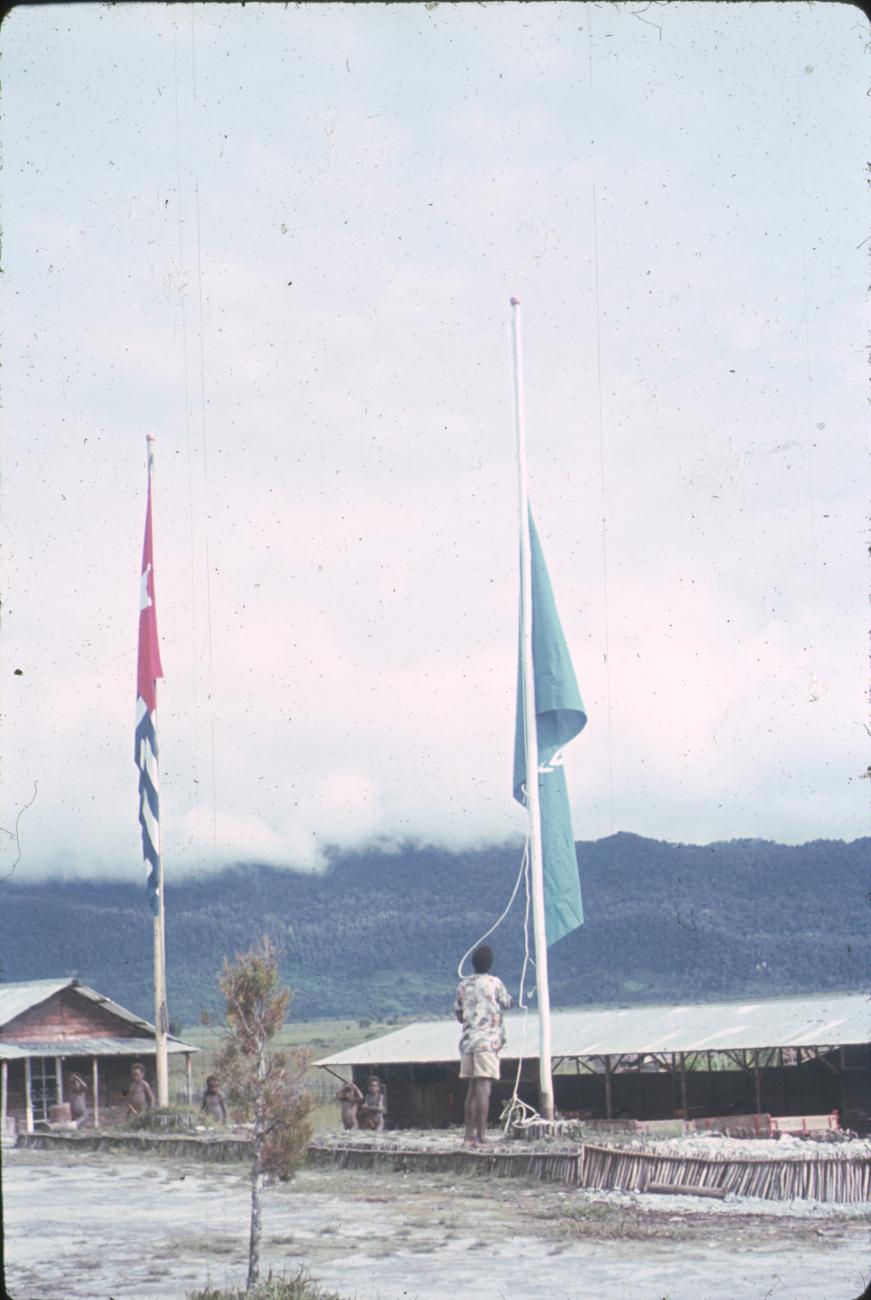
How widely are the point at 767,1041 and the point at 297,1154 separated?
1516 centimetres

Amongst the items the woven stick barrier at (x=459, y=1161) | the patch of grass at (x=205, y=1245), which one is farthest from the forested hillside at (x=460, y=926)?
the patch of grass at (x=205, y=1245)

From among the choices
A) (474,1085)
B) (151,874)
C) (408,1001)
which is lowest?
(408,1001)

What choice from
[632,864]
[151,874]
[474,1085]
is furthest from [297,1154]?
[632,864]

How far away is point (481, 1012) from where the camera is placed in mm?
12148

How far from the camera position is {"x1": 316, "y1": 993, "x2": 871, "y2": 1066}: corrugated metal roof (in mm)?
23094

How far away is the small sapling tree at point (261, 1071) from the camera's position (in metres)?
9.16

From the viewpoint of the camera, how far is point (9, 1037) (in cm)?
2636

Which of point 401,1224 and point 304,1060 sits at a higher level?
point 304,1060

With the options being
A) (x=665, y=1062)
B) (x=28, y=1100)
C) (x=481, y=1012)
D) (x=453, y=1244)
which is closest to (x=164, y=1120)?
(x=481, y=1012)

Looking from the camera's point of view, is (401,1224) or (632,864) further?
(632,864)

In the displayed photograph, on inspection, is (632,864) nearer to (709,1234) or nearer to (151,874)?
(151,874)

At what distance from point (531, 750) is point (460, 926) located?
6690 centimetres

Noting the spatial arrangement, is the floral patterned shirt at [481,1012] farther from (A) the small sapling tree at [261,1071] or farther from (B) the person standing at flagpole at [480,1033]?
(A) the small sapling tree at [261,1071]

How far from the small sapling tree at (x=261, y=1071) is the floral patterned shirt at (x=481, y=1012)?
3092mm
